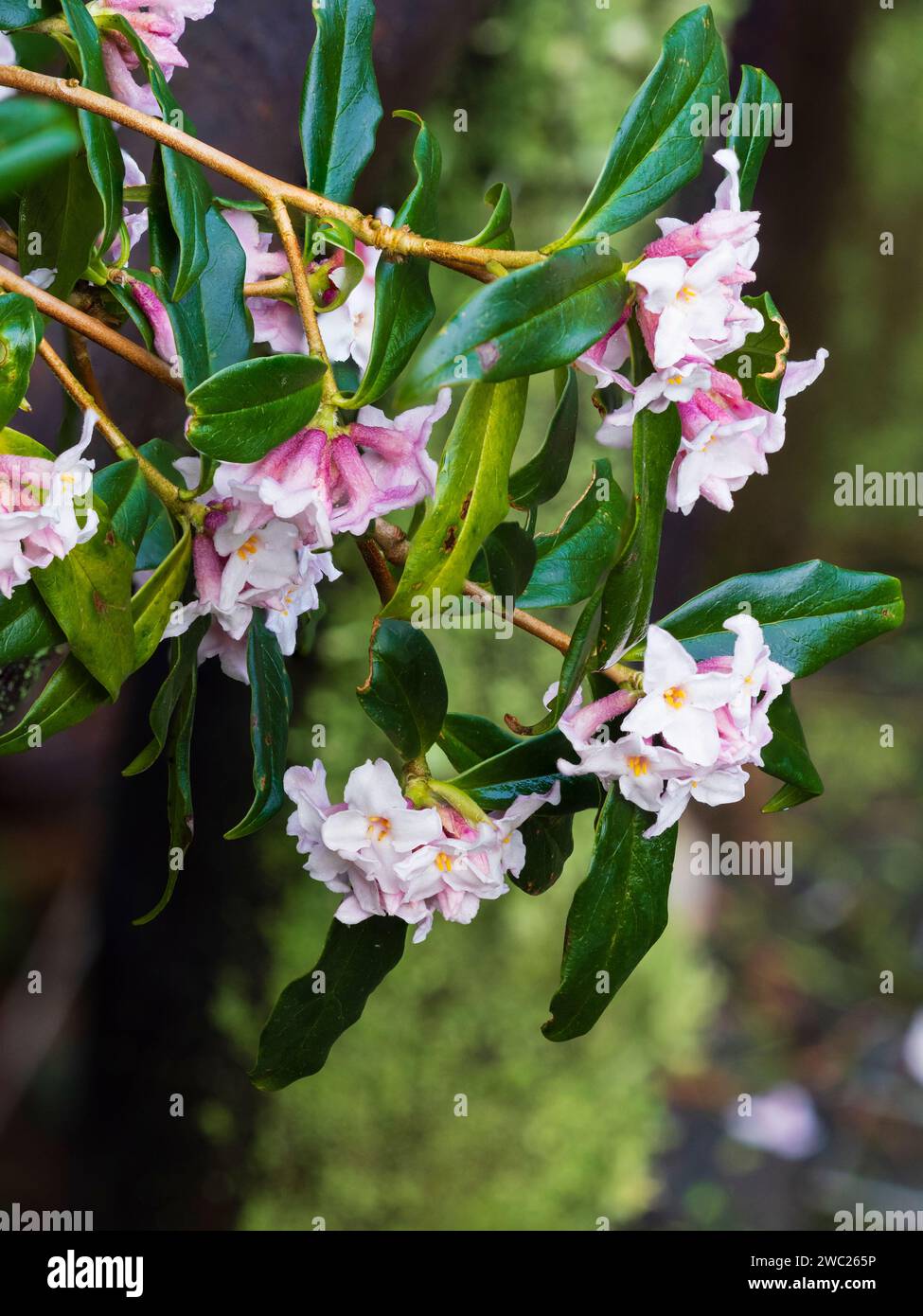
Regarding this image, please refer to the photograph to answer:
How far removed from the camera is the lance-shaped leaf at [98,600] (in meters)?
0.39

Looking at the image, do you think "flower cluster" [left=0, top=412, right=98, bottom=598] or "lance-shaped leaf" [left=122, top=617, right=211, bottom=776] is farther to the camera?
"lance-shaped leaf" [left=122, top=617, right=211, bottom=776]

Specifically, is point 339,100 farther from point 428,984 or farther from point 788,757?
point 428,984

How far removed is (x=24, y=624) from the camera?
0.40 meters

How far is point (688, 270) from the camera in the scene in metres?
0.37

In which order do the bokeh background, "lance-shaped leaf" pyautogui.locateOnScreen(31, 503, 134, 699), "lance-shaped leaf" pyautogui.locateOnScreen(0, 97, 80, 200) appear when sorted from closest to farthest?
"lance-shaped leaf" pyautogui.locateOnScreen(0, 97, 80, 200) < "lance-shaped leaf" pyautogui.locateOnScreen(31, 503, 134, 699) < the bokeh background

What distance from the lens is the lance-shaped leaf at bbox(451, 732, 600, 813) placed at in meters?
0.44

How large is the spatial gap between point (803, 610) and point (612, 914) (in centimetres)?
14

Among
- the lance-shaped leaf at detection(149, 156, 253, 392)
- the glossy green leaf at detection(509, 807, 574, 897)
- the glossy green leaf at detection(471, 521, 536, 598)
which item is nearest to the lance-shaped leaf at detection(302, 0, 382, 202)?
the lance-shaped leaf at detection(149, 156, 253, 392)

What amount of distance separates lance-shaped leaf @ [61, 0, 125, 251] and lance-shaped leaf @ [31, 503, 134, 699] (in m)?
0.10

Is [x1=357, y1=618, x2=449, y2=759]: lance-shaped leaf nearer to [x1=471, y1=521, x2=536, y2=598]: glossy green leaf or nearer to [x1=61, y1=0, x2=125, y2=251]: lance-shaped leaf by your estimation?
[x1=471, y1=521, x2=536, y2=598]: glossy green leaf

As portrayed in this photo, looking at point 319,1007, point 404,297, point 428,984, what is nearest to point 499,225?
point 404,297

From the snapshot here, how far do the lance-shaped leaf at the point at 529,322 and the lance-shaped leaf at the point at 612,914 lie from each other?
0.53 feet
